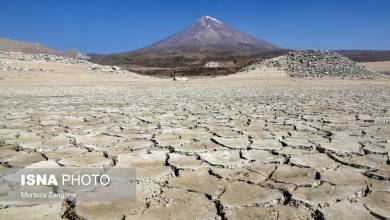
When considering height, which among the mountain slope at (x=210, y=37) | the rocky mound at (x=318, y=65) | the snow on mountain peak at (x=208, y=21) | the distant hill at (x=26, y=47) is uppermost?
the snow on mountain peak at (x=208, y=21)

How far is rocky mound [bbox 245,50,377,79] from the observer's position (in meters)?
19.3

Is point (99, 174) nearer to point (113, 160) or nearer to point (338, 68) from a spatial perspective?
point (113, 160)

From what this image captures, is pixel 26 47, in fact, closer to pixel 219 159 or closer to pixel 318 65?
pixel 318 65

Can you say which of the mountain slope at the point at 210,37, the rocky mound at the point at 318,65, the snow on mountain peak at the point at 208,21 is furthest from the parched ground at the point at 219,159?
the snow on mountain peak at the point at 208,21

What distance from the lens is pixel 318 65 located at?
2023 centimetres

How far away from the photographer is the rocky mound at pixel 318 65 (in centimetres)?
1931

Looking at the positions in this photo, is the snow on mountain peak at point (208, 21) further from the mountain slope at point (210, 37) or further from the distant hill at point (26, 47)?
the distant hill at point (26, 47)

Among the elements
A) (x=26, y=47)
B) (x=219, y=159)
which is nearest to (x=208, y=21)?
(x=26, y=47)

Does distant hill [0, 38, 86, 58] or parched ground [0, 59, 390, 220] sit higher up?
distant hill [0, 38, 86, 58]

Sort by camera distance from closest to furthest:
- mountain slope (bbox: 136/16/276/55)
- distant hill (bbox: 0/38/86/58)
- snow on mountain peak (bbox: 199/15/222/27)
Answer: distant hill (bbox: 0/38/86/58) → mountain slope (bbox: 136/16/276/55) → snow on mountain peak (bbox: 199/15/222/27)

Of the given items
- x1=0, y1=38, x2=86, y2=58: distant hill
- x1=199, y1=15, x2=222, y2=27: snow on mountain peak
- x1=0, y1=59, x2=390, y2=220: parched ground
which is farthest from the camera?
x1=199, y1=15, x2=222, y2=27: snow on mountain peak

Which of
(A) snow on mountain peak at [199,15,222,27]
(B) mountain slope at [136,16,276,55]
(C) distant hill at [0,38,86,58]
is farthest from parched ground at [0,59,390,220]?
(A) snow on mountain peak at [199,15,222,27]

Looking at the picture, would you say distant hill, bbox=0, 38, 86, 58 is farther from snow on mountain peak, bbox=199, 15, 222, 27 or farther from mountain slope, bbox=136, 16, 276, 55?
snow on mountain peak, bbox=199, 15, 222, 27

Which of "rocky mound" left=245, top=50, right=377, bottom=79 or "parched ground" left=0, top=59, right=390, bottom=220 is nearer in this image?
"parched ground" left=0, top=59, right=390, bottom=220
